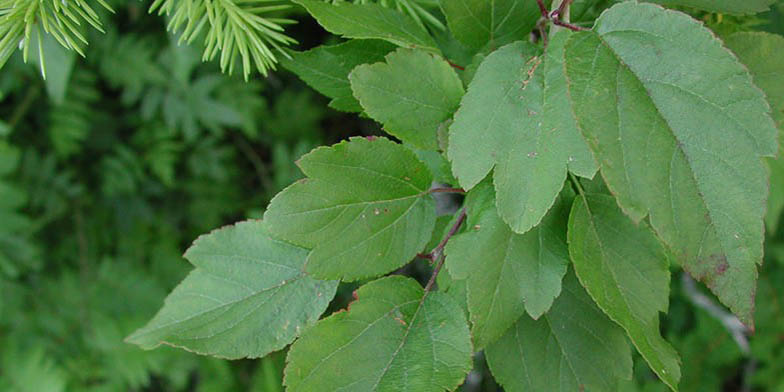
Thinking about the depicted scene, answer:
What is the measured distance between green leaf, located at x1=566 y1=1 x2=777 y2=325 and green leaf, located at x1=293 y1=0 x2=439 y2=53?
188 millimetres

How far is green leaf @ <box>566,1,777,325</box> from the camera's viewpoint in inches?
20.9

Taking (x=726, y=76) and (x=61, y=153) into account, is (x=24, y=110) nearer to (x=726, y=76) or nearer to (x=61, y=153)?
(x=61, y=153)

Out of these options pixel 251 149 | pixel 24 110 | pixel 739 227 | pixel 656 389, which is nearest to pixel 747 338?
pixel 656 389

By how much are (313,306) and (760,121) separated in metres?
0.45

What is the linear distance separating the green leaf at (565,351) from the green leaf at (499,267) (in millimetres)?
61

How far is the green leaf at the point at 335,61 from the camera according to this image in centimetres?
74

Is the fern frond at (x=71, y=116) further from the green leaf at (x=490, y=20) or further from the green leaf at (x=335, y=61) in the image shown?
the green leaf at (x=490, y=20)

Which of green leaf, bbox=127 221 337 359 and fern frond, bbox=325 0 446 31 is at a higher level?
fern frond, bbox=325 0 446 31

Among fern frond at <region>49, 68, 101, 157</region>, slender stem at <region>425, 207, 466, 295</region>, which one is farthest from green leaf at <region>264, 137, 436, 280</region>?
fern frond at <region>49, 68, 101, 157</region>

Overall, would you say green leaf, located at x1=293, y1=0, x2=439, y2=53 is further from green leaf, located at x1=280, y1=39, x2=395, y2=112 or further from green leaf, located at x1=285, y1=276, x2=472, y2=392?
green leaf, located at x1=285, y1=276, x2=472, y2=392

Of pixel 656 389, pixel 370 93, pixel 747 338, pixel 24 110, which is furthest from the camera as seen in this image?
pixel 747 338

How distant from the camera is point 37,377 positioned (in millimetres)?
1709

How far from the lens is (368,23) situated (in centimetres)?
67

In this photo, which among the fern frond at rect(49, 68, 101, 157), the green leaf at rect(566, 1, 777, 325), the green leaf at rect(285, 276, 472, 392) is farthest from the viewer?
the fern frond at rect(49, 68, 101, 157)
